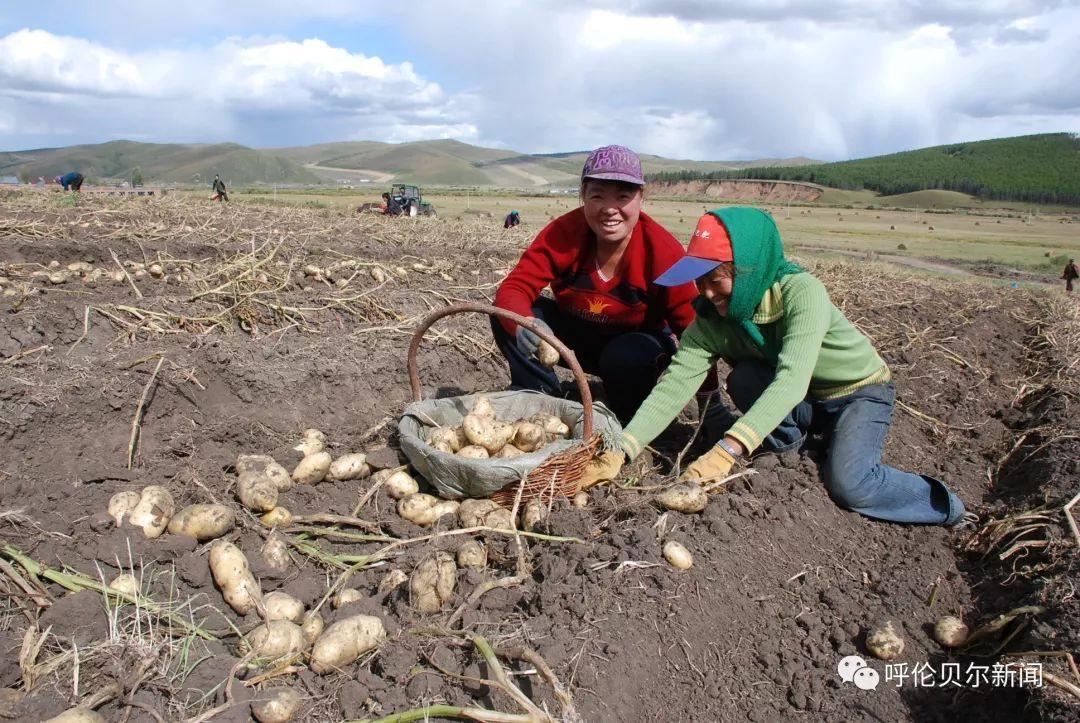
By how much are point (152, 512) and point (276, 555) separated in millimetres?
492

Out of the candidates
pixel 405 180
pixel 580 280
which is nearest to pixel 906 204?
pixel 580 280

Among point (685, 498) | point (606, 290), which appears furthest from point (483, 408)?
point (685, 498)

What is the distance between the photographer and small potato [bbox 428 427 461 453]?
3.06 meters

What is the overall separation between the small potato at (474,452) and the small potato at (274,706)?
118 centimetres

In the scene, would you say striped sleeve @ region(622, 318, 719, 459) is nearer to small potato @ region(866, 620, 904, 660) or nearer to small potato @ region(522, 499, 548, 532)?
small potato @ region(522, 499, 548, 532)

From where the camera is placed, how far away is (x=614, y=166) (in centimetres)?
319

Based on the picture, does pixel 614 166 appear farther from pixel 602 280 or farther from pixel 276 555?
pixel 276 555

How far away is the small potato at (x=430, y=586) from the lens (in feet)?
7.58

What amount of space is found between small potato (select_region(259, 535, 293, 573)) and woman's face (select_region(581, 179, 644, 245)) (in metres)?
1.94

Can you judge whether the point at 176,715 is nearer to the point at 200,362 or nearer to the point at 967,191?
the point at 200,362

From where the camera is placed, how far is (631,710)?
197 cm

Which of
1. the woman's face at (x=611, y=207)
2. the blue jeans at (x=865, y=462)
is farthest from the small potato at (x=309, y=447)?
the blue jeans at (x=865, y=462)

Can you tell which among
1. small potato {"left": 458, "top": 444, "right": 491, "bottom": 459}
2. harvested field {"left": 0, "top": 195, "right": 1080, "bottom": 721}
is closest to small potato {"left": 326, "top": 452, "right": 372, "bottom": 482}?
harvested field {"left": 0, "top": 195, "right": 1080, "bottom": 721}

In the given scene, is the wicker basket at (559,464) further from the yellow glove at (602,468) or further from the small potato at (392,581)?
the small potato at (392,581)
